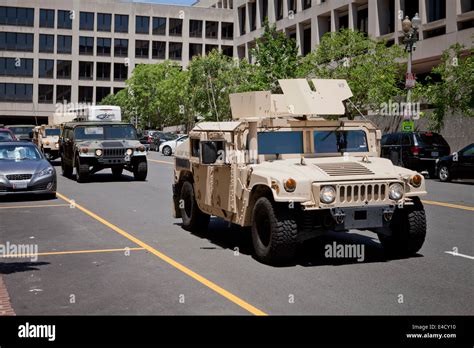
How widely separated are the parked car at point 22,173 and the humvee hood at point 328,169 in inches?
383

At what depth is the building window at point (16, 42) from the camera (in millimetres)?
96125

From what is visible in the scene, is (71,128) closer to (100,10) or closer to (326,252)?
(326,252)

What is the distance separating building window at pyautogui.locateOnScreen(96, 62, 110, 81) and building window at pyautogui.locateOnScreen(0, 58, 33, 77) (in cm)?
970

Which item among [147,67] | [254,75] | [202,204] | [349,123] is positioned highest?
[147,67]

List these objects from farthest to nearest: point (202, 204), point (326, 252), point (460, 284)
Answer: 1. point (202, 204)
2. point (326, 252)
3. point (460, 284)

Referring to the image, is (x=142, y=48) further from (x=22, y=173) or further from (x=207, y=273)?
(x=207, y=273)

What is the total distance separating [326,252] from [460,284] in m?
2.40

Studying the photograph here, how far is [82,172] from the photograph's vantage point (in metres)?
23.3

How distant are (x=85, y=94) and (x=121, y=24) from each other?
39.4 feet

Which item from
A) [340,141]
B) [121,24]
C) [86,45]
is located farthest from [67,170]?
[121,24]

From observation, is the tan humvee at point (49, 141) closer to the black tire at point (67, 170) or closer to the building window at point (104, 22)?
the black tire at point (67, 170)
